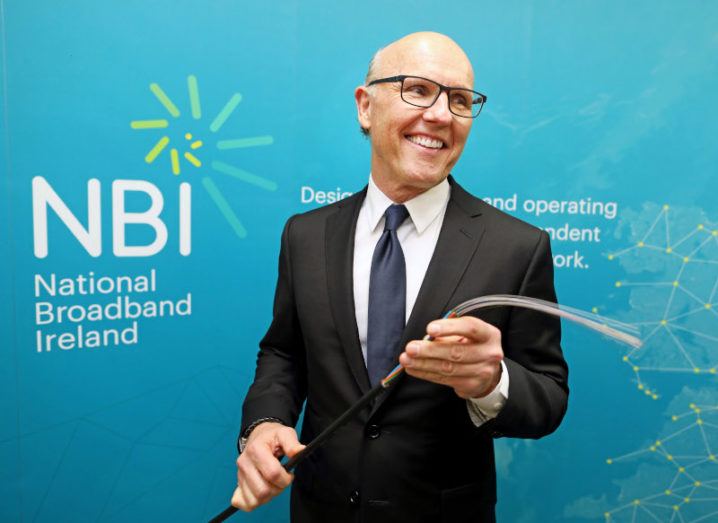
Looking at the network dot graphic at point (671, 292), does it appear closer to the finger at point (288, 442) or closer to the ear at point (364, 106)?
the ear at point (364, 106)

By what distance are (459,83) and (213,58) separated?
3.04ft

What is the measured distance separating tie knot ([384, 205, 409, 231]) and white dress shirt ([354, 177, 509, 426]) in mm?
12

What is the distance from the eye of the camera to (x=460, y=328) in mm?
840

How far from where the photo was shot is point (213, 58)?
5.85 ft

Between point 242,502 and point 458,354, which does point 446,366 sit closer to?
point 458,354

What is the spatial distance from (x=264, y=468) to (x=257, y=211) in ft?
3.50

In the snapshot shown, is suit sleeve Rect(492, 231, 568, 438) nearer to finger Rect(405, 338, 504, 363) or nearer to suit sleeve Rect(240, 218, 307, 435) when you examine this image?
finger Rect(405, 338, 504, 363)

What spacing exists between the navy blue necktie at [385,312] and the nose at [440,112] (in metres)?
0.29

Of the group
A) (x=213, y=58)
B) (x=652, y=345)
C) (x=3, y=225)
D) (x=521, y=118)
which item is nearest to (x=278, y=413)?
(x=3, y=225)

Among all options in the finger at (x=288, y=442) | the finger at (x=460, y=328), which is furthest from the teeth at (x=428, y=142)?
the finger at (x=288, y=442)

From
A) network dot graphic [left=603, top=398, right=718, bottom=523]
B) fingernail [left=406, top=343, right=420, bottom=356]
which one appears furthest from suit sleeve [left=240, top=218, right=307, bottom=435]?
network dot graphic [left=603, top=398, right=718, bottom=523]

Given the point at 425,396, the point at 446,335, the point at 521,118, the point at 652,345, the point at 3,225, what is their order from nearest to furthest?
the point at 446,335
the point at 425,396
the point at 3,225
the point at 521,118
the point at 652,345

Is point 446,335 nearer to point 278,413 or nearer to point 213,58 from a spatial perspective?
point 278,413

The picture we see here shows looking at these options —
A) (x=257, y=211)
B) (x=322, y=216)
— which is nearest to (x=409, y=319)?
(x=322, y=216)
